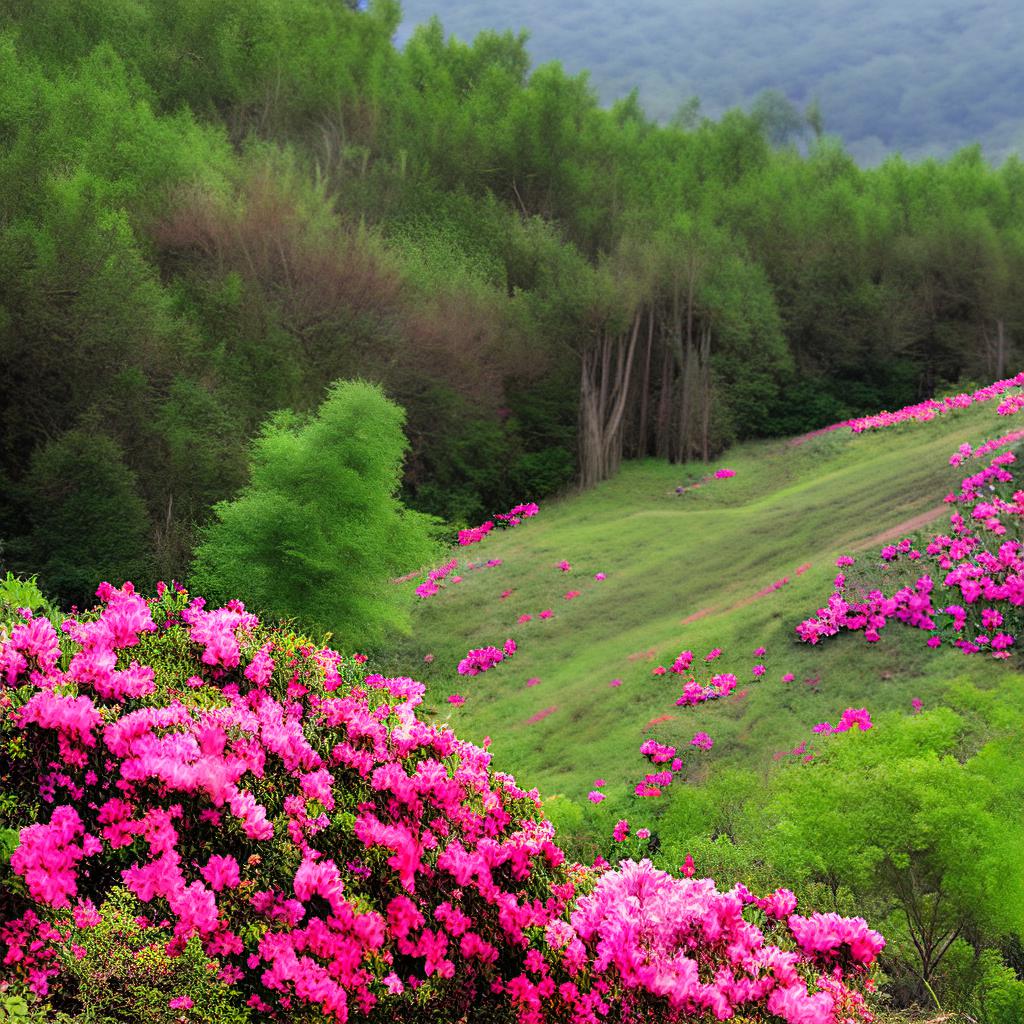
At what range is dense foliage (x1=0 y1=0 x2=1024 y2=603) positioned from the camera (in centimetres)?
1906

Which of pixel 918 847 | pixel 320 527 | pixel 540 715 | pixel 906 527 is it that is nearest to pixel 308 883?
pixel 918 847

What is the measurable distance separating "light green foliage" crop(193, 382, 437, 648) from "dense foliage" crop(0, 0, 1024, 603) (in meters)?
4.34

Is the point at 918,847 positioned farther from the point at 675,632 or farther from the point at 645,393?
the point at 645,393

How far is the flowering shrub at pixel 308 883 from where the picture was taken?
3012 mm

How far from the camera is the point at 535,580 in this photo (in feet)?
60.7

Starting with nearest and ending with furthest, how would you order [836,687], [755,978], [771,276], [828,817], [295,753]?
1. [755,978]
2. [295,753]
3. [828,817]
4. [836,687]
5. [771,276]

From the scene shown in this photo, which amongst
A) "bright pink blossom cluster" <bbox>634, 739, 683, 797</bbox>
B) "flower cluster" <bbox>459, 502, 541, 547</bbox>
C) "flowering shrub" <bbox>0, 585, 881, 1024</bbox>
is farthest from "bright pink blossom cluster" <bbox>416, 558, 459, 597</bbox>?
"flowering shrub" <bbox>0, 585, 881, 1024</bbox>

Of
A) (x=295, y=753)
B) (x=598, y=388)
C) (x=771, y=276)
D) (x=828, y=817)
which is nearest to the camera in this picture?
(x=295, y=753)

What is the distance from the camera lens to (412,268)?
27.8 m

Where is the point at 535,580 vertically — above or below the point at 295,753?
below

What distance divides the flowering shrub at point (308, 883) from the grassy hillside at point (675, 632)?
19.6 ft

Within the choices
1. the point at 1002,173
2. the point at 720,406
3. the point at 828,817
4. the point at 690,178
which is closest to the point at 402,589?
Result: the point at 828,817

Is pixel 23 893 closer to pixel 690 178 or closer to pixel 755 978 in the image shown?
pixel 755 978

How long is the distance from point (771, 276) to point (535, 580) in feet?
78.1
